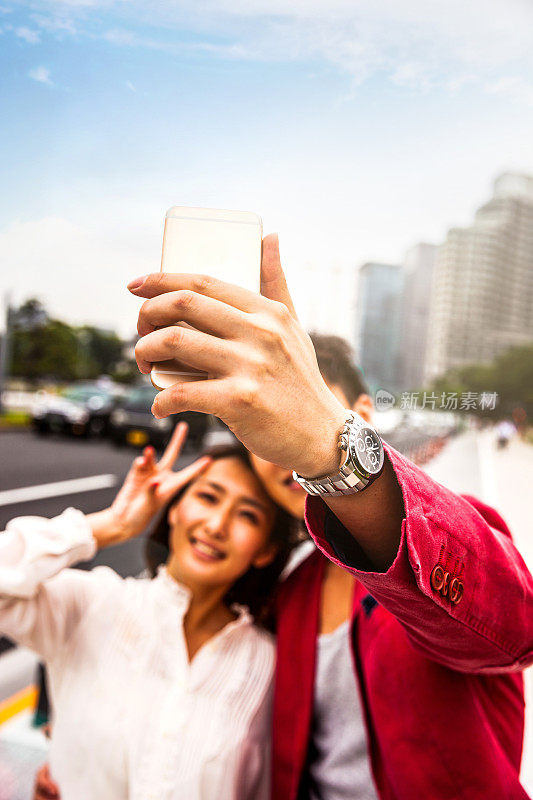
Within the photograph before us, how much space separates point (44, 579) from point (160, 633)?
19 centimetres

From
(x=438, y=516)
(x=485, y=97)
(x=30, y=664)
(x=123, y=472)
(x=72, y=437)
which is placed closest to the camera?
(x=438, y=516)

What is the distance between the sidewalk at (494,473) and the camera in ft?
2.17

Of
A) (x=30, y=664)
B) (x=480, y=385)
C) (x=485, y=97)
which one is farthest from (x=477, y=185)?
(x=30, y=664)

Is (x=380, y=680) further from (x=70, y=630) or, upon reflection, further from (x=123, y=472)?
(x=123, y=472)

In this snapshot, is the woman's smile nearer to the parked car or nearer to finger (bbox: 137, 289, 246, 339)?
the parked car

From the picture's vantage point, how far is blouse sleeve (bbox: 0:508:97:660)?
2.57 feet

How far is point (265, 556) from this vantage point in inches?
36.7


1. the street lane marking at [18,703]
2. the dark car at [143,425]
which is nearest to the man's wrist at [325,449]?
the dark car at [143,425]

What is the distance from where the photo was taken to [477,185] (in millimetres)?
625

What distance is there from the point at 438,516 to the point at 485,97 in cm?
40

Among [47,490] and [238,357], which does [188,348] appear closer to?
[238,357]

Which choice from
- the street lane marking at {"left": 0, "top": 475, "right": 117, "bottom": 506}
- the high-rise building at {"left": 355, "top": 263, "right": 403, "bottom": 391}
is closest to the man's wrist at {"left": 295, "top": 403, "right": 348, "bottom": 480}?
the high-rise building at {"left": 355, "top": 263, "right": 403, "bottom": 391}

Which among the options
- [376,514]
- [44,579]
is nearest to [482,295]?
[376,514]

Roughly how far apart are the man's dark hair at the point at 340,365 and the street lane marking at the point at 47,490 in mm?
548
